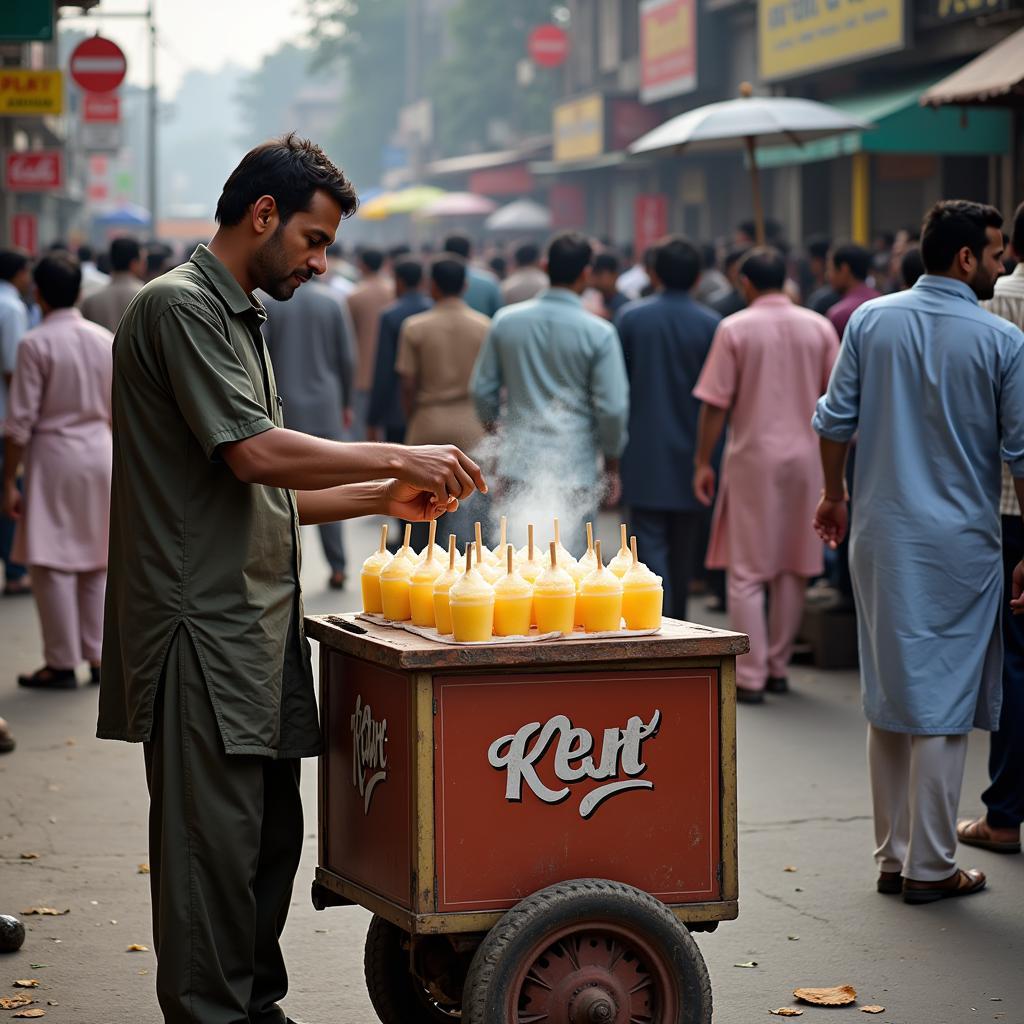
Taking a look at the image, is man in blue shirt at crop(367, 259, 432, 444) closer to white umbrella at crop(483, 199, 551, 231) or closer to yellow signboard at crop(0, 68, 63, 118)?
yellow signboard at crop(0, 68, 63, 118)

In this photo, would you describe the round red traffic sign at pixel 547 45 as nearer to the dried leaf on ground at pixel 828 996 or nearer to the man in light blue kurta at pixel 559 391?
the man in light blue kurta at pixel 559 391

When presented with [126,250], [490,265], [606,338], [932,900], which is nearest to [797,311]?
[606,338]

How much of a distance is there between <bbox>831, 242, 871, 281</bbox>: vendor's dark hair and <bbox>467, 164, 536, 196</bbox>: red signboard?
108ft

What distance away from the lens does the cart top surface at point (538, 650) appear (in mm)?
3676

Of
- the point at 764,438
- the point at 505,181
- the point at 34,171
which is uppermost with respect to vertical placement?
the point at 505,181

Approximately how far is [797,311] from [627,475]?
1.39 meters

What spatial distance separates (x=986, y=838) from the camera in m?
6.05

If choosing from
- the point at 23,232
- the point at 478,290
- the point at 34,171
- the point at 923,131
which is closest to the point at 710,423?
the point at 478,290

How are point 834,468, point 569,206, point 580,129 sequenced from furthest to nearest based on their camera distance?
1. point 569,206
2. point 580,129
3. point 834,468

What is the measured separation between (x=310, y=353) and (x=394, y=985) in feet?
23.0

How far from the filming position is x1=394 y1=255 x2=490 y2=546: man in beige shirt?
10.6 meters

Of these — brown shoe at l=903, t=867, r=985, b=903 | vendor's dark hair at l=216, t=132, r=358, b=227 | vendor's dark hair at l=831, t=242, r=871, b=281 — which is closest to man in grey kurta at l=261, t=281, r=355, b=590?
vendor's dark hair at l=831, t=242, r=871, b=281

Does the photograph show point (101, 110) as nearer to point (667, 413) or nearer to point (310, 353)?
point (310, 353)

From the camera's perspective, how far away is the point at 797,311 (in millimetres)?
8398
